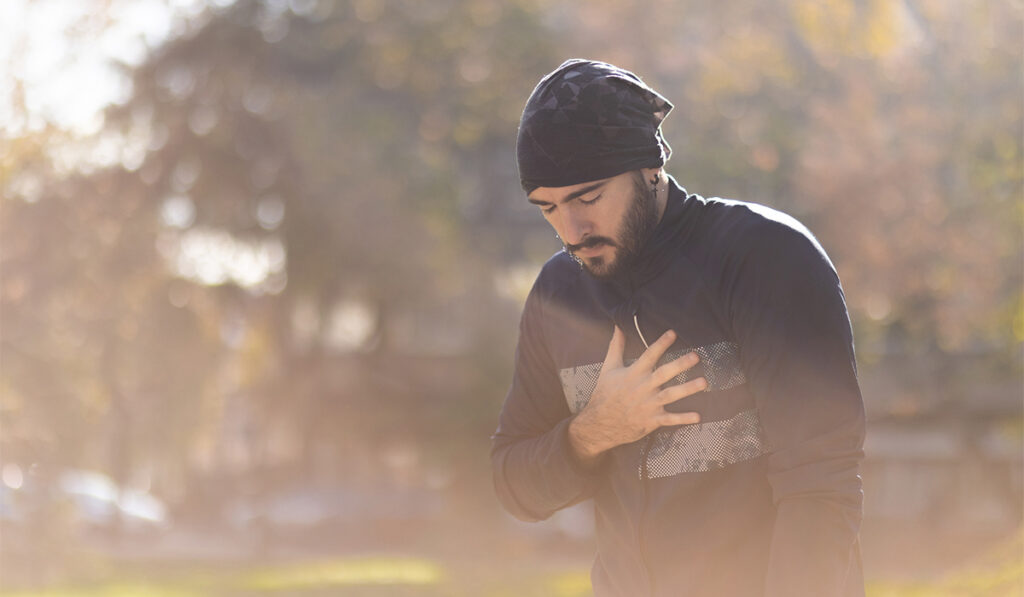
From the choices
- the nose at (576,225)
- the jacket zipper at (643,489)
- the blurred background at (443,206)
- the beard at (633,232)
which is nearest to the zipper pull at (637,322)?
the jacket zipper at (643,489)

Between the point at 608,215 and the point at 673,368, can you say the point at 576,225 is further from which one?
the point at 673,368

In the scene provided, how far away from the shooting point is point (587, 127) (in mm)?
2635

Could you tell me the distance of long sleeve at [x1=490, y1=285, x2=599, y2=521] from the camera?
2939mm

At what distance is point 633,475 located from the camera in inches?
108

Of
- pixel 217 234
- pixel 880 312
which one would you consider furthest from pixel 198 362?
pixel 880 312

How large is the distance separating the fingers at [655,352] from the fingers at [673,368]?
0.03 metres

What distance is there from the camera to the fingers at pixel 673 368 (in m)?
2.60

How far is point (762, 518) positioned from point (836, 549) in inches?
8.0

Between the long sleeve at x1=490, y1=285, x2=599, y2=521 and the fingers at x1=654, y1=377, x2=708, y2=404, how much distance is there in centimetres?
34

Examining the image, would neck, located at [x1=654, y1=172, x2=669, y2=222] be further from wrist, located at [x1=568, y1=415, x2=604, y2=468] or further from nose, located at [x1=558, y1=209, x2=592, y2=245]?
wrist, located at [x1=568, y1=415, x2=604, y2=468]

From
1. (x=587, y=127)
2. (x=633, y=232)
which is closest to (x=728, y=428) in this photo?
(x=633, y=232)

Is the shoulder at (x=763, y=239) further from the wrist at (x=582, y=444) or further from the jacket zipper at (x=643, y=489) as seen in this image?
the wrist at (x=582, y=444)

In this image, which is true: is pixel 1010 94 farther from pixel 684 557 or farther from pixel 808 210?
pixel 684 557

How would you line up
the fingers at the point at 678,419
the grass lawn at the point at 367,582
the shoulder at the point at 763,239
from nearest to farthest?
the shoulder at the point at 763,239
the fingers at the point at 678,419
the grass lawn at the point at 367,582
